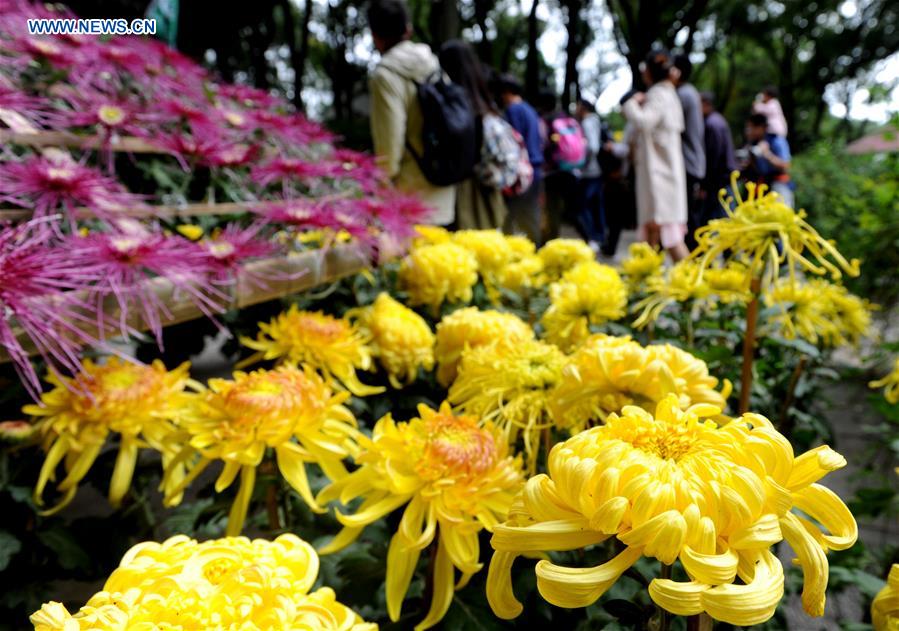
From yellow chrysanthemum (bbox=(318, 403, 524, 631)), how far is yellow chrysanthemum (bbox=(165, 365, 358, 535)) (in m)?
0.12

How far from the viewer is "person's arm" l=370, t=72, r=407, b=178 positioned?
2.84 m

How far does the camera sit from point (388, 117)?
286 centimetres

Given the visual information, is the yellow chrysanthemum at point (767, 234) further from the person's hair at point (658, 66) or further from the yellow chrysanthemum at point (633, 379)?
the person's hair at point (658, 66)

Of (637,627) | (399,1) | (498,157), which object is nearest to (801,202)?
(498,157)

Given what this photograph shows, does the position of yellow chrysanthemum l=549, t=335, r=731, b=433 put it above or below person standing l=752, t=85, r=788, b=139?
below

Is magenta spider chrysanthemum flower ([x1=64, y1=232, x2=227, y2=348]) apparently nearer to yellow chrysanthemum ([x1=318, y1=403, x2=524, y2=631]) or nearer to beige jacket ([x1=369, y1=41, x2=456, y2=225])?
yellow chrysanthemum ([x1=318, y1=403, x2=524, y2=631])

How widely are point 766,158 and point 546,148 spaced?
2.21 metres

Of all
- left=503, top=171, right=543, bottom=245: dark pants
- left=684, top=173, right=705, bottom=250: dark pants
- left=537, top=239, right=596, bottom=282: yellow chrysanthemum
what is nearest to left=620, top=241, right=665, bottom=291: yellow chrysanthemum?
left=537, top=239, right=596, bottom=282: yellow chrysanthemum

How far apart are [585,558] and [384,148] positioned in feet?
7.87

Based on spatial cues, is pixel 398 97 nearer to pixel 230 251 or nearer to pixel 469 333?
pixel 230 251

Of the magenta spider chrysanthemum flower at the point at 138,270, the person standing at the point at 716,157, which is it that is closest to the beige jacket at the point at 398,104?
the magenta spider chrysanthemum flower at the point at 138,270

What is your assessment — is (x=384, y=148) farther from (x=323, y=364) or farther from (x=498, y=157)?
(x=323, y=364)

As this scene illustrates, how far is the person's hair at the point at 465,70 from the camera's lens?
11.1ft

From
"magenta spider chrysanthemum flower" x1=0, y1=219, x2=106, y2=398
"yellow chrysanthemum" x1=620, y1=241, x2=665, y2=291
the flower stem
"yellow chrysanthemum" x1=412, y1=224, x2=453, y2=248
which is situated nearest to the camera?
"magenta spider chrysanthemum flower" x1=0, y1=219, x2=106, y2=398
